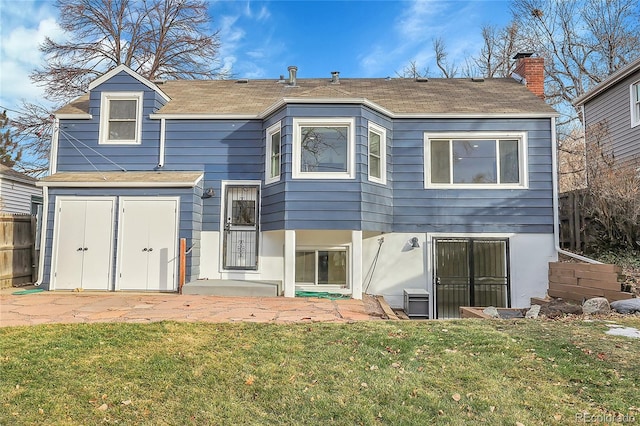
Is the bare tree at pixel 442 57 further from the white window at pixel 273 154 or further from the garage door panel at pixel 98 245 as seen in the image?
the garage door panel at pixel 98 245

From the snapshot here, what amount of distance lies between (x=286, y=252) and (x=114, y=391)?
5133 mm

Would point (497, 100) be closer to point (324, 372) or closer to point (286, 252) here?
point (286, 252)

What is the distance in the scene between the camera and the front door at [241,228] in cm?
920

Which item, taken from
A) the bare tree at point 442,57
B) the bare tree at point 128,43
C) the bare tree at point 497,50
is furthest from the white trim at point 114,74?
the bare tree at point 497,50

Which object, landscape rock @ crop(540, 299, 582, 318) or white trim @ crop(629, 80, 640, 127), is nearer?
landscape rock @ crop(540, 299, 582, 318)

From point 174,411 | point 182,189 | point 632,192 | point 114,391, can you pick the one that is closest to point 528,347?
point 174,411

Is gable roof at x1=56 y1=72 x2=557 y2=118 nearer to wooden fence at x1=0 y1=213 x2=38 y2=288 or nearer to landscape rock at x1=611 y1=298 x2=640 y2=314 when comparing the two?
wooden fence at x1=0 y1=213 x2=38 y2=288

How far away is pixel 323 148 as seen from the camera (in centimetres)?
844

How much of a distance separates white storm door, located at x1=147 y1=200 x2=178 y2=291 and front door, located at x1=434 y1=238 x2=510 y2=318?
238 inches

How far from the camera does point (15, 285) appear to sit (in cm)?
898

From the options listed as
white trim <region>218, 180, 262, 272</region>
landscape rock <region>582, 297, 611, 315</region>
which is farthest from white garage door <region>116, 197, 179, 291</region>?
landscape rock <region>582, 297, 611, 315</region>

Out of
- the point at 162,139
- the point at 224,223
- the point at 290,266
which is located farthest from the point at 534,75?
the point at 162,139

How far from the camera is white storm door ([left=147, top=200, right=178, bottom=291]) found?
8.34m

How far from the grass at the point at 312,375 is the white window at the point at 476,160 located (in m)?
4.96
